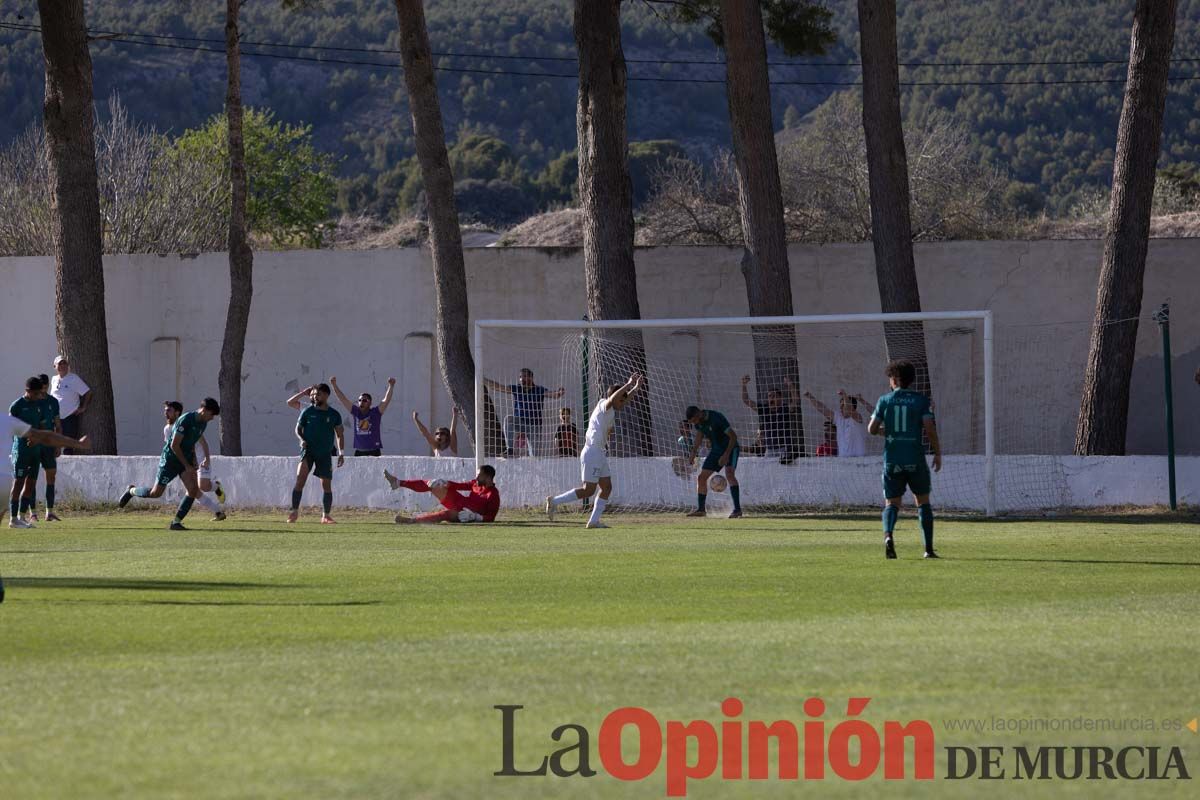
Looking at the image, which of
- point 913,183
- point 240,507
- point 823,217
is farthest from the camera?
point 913,183

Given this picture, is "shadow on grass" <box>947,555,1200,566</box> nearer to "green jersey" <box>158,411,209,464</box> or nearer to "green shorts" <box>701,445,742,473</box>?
"green shorts" <box>701,445,742,473</box>

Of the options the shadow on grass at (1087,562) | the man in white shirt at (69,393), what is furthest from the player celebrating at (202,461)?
the shadow on grass at (1087,562)

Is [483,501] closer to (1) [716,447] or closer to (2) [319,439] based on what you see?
(2) [319,439]

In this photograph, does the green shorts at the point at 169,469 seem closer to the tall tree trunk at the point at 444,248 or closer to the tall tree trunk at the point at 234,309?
the tall tree trunk at the point at 444,248

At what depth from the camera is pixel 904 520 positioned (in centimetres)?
2105

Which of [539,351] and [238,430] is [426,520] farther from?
[238,430]

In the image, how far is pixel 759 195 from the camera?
26812 millimetres

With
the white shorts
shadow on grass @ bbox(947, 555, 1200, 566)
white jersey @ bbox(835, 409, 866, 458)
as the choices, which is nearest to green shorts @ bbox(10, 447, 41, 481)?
the white shorts

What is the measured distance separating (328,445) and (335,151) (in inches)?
3582

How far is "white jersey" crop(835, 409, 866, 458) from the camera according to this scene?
81.0 feet

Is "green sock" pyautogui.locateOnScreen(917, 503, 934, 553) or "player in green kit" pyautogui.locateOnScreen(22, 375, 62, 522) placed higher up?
"player in green kit" pyautogui.locateOnScreen(22, 375, 62, 522)

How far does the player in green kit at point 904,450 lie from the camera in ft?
48.7

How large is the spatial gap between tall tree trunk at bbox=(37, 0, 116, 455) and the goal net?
672 centimetres

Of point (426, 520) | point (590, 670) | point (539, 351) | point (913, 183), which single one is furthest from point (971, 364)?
point (913, 183)
